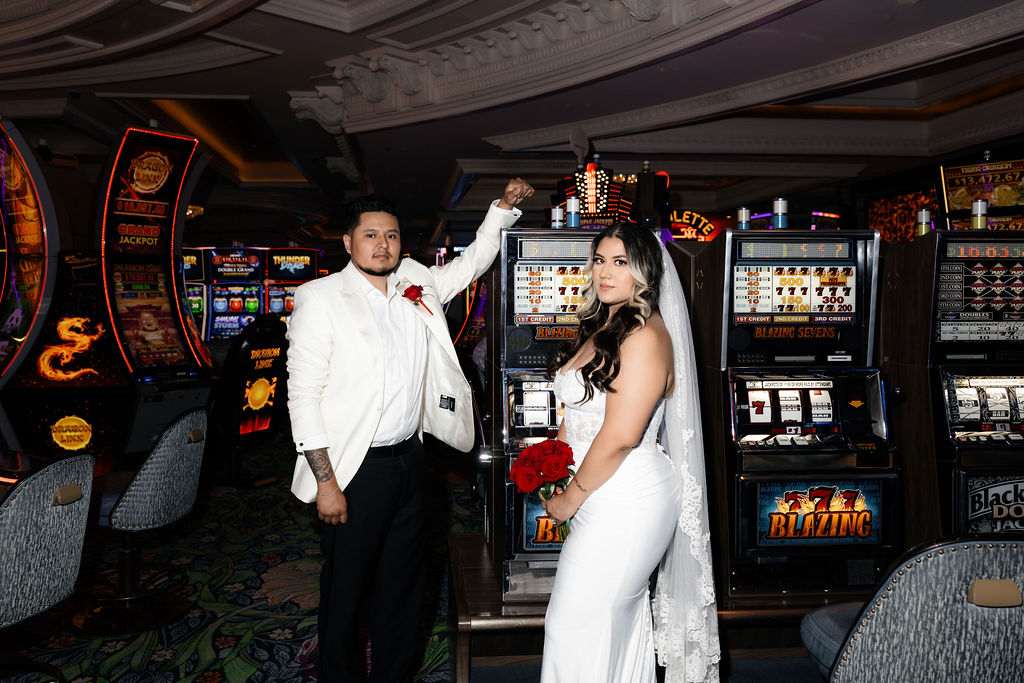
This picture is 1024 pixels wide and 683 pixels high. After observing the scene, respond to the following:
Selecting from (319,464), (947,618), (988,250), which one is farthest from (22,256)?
(988,250)

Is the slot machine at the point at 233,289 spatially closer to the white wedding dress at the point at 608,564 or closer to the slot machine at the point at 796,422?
the slot machine at the point at 796,422

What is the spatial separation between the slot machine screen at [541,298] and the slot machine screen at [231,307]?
707cm

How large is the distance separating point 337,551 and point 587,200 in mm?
1898

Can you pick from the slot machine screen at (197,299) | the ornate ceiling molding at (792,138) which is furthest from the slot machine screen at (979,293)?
the slot machine screen at (197,299)

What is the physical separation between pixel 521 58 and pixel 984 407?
17.2ft

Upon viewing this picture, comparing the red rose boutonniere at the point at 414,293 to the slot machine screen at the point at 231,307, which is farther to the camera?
the slot machine screen at the point at 231,307

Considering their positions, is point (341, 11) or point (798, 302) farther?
point (341, 11)

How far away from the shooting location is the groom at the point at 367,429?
2.22 metres

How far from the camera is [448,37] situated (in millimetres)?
6977

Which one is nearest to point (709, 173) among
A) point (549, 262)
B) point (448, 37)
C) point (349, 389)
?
point (448, 37)

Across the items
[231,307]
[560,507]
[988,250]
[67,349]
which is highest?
[231,307]

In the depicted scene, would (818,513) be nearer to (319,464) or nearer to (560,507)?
(560,507)

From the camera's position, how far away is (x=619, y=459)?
186cm

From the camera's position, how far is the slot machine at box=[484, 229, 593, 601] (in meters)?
2.68
